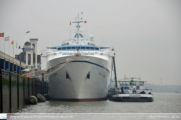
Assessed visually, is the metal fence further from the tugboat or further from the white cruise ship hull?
the tugboat

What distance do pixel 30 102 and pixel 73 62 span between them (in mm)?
7327

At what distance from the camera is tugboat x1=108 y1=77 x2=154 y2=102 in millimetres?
40562

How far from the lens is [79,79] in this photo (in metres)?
36.5

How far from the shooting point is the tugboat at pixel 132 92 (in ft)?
133

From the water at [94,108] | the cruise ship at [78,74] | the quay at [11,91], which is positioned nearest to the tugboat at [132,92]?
the cruise ship at [78,74]

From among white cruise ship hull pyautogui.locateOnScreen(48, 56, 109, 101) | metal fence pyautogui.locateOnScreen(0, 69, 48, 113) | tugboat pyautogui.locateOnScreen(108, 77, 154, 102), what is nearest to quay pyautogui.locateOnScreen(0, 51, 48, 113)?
metal fence pyautogui.locateOnScreen(0, 69, 48, 113)

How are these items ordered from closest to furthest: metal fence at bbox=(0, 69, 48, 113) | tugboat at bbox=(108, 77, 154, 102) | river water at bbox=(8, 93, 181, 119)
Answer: metal fence at bbox=(0, 69, 48, 113)
river water at bbox=(8, 93, 181, 119)
tugboat at bbox=(108, 77, 154, 102)

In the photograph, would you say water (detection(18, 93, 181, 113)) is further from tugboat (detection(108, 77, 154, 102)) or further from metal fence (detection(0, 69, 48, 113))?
tugboat (detection(108, 77, 154, 102))

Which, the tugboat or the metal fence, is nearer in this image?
the metal fence

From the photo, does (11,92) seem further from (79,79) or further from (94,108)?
(79,79)

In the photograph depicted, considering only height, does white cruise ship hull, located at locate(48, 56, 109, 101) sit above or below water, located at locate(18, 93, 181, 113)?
above

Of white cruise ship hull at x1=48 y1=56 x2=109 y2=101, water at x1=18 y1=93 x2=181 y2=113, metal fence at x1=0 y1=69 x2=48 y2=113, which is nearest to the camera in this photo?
metal fence at x1=0 y1=69 x2=48 y2=113

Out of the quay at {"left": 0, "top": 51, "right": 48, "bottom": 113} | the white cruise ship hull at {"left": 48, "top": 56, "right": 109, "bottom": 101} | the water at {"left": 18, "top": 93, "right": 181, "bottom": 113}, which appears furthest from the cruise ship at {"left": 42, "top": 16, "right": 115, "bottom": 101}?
the quay at {"left": 0, "top": 51, "right": 48, "bottom": 113}

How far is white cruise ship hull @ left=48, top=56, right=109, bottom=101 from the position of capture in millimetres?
36500
